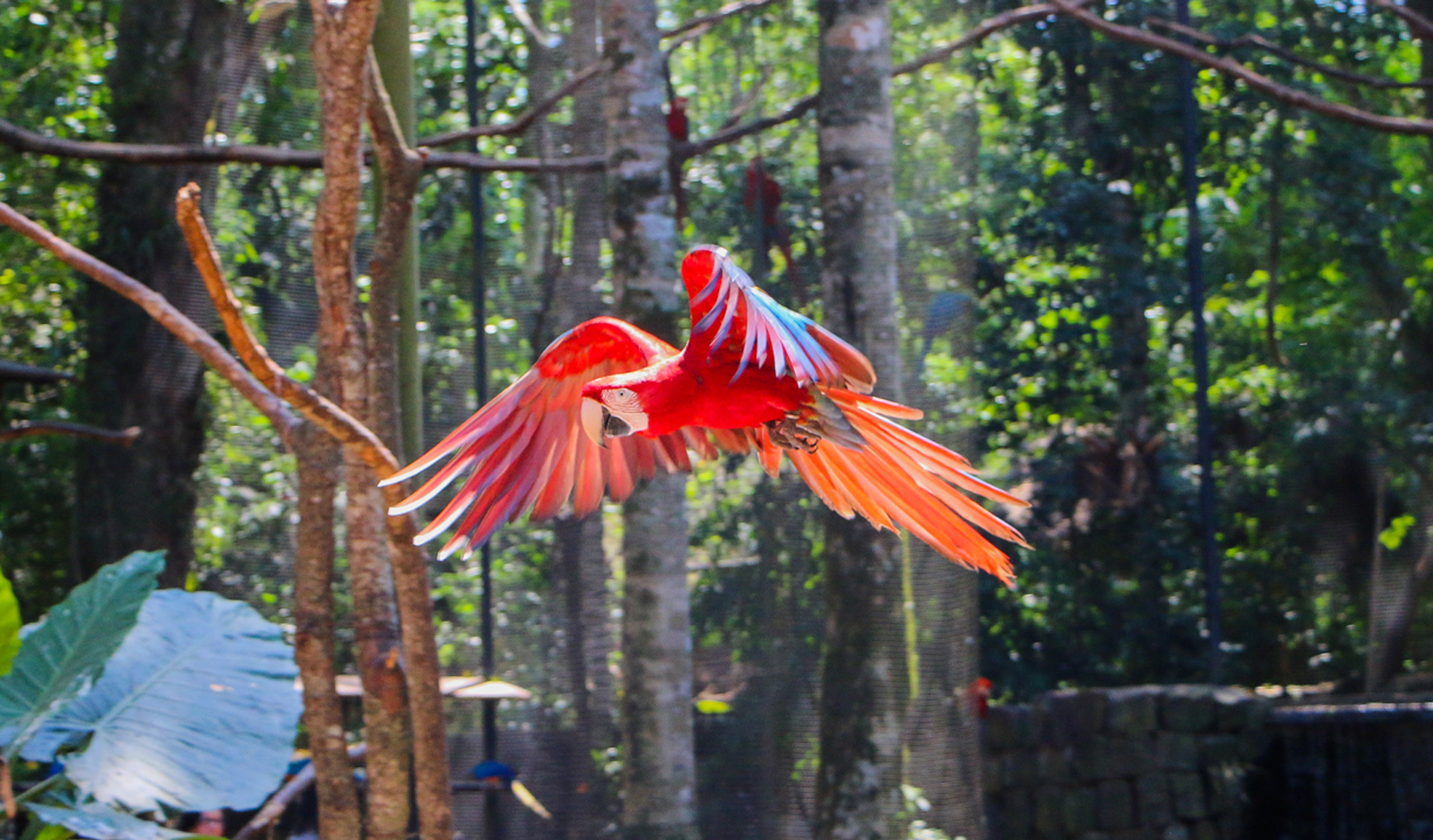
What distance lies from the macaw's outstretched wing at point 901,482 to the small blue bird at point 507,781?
5.51 ft

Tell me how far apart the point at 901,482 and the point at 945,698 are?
1497 mm

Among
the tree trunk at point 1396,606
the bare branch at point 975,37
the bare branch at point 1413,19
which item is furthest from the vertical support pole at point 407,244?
the tree trunk at point 1396,606

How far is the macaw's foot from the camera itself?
1.71 metres

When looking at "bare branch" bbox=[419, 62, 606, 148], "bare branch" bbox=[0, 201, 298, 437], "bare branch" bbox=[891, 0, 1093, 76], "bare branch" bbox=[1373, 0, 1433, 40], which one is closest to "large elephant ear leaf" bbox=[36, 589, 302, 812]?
"bare branch" bbox=[0, 201, 298, 437]

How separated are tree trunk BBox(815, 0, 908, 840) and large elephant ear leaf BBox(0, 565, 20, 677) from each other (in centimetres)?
183

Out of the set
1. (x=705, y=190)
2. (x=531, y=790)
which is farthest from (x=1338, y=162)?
(x=531, y=790)

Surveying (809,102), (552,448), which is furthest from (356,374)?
(809,102)

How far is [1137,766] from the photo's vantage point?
389 cm

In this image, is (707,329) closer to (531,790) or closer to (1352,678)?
(531,790)

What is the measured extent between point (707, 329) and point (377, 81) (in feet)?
2.77

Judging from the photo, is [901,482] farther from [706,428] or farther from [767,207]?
[767,207]

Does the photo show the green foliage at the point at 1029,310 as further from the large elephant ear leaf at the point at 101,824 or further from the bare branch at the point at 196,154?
the large elephant ear leaf at the point at 101,824

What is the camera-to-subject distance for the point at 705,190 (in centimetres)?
360

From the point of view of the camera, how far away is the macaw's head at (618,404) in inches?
62.7
